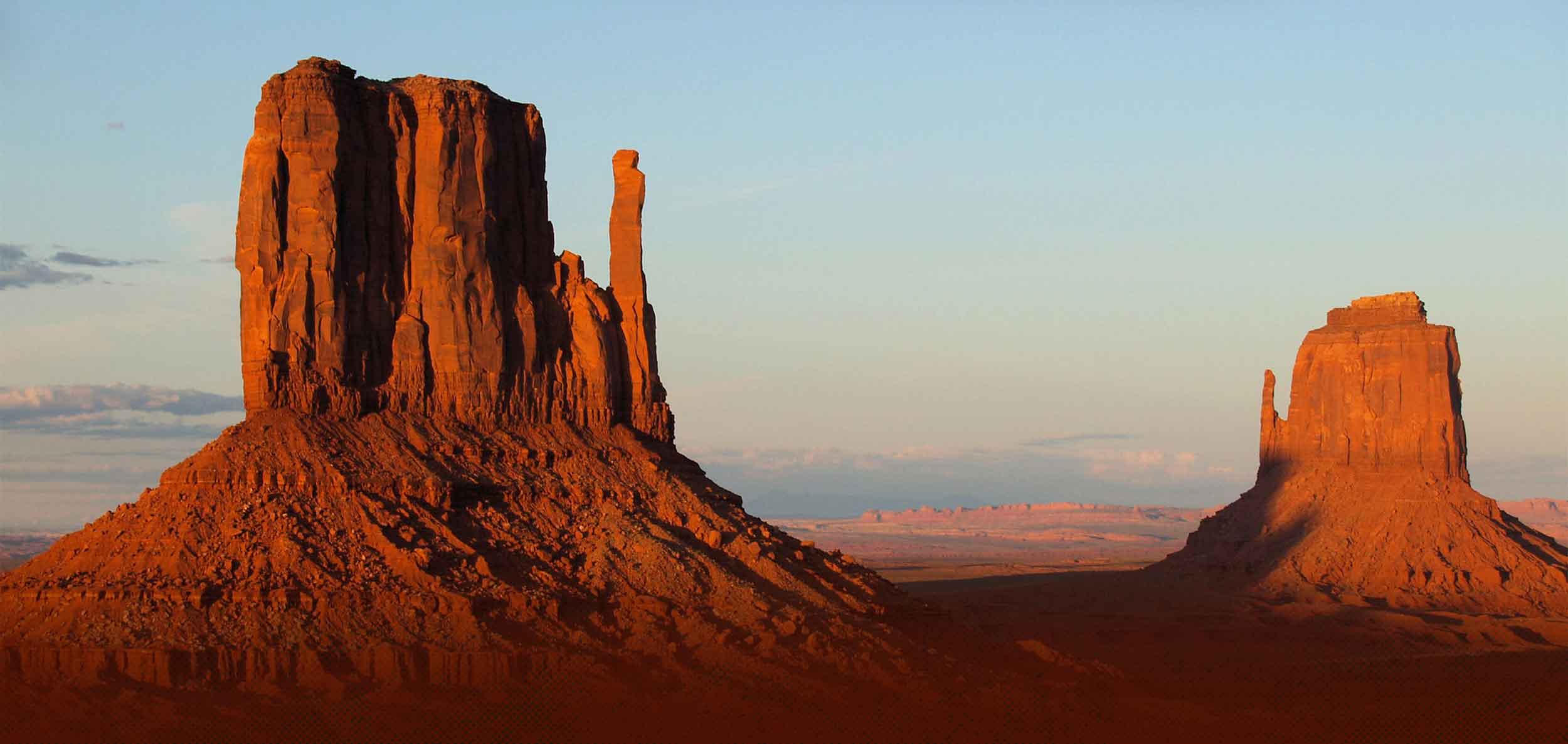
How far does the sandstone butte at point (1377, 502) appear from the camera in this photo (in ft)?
423

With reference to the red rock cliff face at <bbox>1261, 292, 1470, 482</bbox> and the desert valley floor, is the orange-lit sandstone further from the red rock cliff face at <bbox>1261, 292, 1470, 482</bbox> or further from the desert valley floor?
the red rock cliff face at <bbox>1261, 292, 1470, 482</bbox>

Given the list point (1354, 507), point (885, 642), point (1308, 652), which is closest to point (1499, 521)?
point (1354, 507)

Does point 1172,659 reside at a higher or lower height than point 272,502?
lower

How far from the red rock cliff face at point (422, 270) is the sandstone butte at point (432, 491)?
93mm

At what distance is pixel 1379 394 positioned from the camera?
139 meters

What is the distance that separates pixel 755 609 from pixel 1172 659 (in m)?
32.9

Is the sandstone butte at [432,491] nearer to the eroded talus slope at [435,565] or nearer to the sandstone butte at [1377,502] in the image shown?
the eroded talus slope at [435,565]

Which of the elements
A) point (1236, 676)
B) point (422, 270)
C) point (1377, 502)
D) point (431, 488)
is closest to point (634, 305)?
point (422, 270)

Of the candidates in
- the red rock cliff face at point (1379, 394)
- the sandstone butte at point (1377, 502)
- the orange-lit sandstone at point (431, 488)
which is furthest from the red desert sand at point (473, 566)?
the red rock cliff face at point (1379, 394)

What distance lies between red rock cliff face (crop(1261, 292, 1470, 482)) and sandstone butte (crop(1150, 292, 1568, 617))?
85 mm

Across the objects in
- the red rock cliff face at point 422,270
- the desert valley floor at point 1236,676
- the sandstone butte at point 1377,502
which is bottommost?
the desert valley floor at point 1236,676

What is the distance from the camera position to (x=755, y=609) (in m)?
75.1

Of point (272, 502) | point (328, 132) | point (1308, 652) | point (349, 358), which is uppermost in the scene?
point (328, 132)

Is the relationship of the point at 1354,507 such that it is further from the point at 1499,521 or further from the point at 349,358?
the point at 349,358
